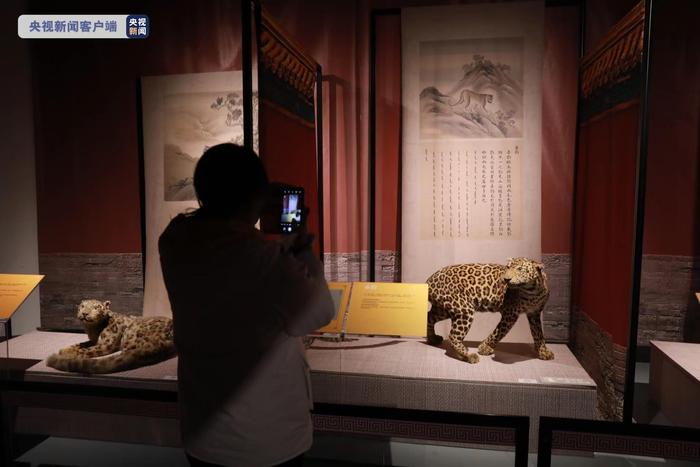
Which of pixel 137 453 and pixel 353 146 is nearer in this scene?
pixel 137 453

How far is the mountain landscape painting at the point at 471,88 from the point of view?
9.70ft

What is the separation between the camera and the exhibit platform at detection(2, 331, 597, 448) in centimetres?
212

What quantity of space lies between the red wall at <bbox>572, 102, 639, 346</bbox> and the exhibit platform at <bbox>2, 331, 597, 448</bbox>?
13.2 inches

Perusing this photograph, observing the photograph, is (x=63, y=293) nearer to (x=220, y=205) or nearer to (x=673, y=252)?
(x=220, y=205)

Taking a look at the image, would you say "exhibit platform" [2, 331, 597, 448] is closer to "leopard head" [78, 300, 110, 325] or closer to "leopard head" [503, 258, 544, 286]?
"leopard head" [78, 300, 110, 325]

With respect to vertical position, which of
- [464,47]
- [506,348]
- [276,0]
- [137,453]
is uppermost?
[276,0]

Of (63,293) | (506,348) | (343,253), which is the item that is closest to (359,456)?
(506,348)

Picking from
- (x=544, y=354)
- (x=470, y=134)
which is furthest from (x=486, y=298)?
(x=470, y=134)

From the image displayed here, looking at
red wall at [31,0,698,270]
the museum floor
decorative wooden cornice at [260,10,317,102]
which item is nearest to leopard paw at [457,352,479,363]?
the museum floor

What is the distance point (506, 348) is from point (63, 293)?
3.30 m

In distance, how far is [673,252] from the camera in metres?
3.19

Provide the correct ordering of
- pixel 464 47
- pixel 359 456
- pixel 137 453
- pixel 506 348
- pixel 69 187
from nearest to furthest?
pixel 359 456 → pixel 137 453 → pixel 506 348 → pixel 464 47 → pixel 69 187

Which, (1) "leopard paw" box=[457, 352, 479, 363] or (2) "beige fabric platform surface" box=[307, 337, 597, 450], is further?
(1) "leopard paw" box=[457, 352, 479, 363]

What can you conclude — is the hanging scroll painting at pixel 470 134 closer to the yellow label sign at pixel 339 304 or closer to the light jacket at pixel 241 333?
the yellow label sign at pixel 339 304
